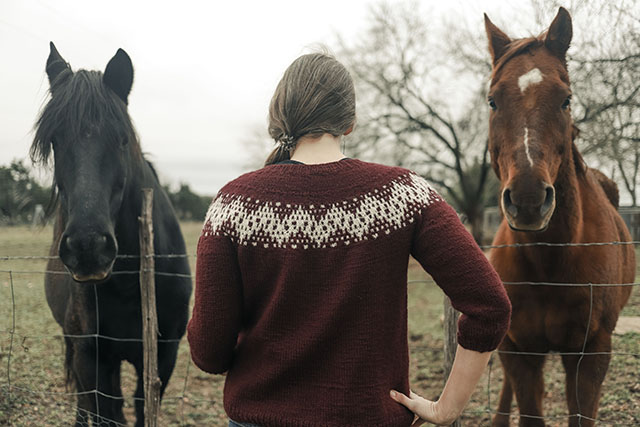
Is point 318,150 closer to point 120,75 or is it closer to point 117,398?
point 120,75

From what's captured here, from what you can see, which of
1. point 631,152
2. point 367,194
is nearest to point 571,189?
point 367,194

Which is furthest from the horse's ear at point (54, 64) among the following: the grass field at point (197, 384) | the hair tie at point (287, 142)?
the hair tie at point (287, 142)

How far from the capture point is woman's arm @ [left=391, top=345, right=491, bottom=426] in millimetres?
1271

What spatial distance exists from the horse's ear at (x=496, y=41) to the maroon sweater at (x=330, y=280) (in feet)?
6.84

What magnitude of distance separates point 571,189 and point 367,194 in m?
1.97

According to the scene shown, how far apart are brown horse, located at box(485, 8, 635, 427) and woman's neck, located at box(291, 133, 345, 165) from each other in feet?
4.45

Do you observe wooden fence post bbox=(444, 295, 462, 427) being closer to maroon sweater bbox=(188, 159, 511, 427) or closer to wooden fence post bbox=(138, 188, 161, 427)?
maroon sweater bbox=(188, 159, 511, 427)

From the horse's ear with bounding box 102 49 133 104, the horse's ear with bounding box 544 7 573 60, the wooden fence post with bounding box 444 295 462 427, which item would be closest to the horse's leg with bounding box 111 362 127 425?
the horse's ear with bounding box 102 49 133 104

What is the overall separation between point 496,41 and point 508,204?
3.92ft

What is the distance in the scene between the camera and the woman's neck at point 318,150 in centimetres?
126

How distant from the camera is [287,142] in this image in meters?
1.31

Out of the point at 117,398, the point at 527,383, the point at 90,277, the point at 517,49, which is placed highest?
the point at 517,49

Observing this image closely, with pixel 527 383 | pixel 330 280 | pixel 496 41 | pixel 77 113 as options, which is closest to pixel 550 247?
pixel 527 383

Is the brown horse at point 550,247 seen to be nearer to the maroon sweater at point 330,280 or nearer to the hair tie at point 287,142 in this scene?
the maroon sweater at point 330,280
